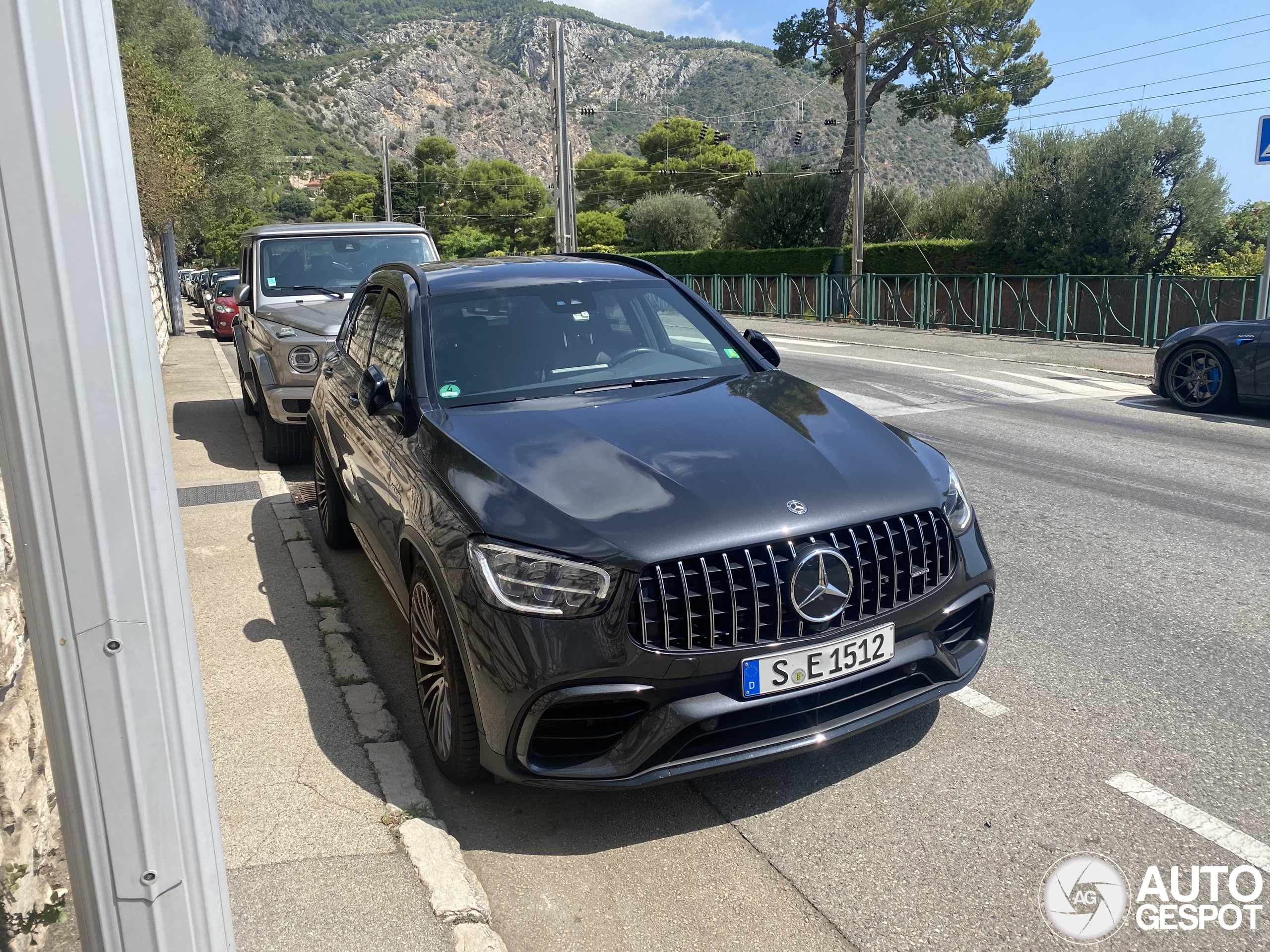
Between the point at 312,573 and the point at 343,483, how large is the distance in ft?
2.07

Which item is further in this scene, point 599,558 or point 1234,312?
point 1234,312

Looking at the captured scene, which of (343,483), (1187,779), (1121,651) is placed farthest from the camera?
(343,483)

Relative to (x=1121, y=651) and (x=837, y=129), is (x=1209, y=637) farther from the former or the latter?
(x=837, y=129)

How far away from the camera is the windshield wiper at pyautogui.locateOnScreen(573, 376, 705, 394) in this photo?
4219mm

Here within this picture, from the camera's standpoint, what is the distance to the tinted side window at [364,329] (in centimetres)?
523

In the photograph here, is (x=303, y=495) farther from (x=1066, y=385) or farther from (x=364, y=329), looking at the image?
(x=1066, y=385)

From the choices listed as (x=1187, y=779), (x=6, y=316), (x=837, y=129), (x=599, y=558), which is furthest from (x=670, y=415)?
(x=837, y=129)

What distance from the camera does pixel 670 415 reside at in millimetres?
3816

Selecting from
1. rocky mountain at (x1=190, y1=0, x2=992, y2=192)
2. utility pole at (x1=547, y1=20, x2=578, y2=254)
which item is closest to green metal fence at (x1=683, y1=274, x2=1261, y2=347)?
utility pole at (x1=547, y1=20, x2=578, y2=254)

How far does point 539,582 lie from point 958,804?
1.54 meters

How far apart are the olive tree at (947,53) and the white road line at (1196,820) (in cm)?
3627

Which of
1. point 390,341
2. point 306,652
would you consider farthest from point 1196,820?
point 390,341

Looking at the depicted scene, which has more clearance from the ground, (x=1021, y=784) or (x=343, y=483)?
(x=343, y=483)

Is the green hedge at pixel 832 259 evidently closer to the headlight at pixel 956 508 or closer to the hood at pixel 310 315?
the hood at pixel 310 315
